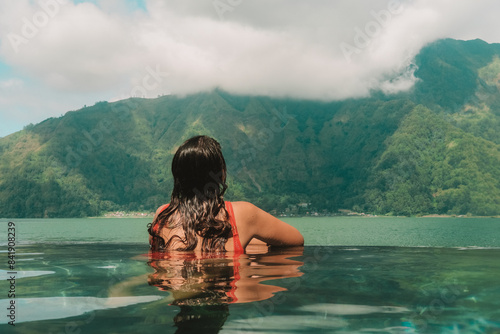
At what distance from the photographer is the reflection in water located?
2790 millimetres

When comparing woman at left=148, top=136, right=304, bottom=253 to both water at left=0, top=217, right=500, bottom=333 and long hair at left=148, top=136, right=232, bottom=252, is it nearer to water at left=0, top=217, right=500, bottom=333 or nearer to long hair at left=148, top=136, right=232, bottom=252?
long hair at left=148, top=136, right=232, bottom=252

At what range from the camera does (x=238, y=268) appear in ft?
15.8

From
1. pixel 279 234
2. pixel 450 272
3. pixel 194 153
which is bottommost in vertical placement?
pixel 450 272

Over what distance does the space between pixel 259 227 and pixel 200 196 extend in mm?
872

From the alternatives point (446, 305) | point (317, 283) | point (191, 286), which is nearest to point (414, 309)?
point (446, 305)

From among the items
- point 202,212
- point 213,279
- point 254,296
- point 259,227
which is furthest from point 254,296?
point 259,227

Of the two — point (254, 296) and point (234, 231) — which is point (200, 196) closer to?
point (234, 231)

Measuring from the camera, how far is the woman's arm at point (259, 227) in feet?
16.9

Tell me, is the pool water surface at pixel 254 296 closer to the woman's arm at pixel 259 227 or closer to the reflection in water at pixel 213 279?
the reflection in water at pixel 213 279

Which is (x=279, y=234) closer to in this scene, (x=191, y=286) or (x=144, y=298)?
(x=191, y=286)

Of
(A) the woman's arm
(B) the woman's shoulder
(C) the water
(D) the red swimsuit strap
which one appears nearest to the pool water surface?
(C) the water

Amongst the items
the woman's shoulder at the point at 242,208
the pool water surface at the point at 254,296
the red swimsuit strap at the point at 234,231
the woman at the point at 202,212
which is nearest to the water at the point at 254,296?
the pool water surface at the point at 254,296

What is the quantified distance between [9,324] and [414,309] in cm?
266

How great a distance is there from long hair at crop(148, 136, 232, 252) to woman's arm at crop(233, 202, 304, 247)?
17 centimetres
